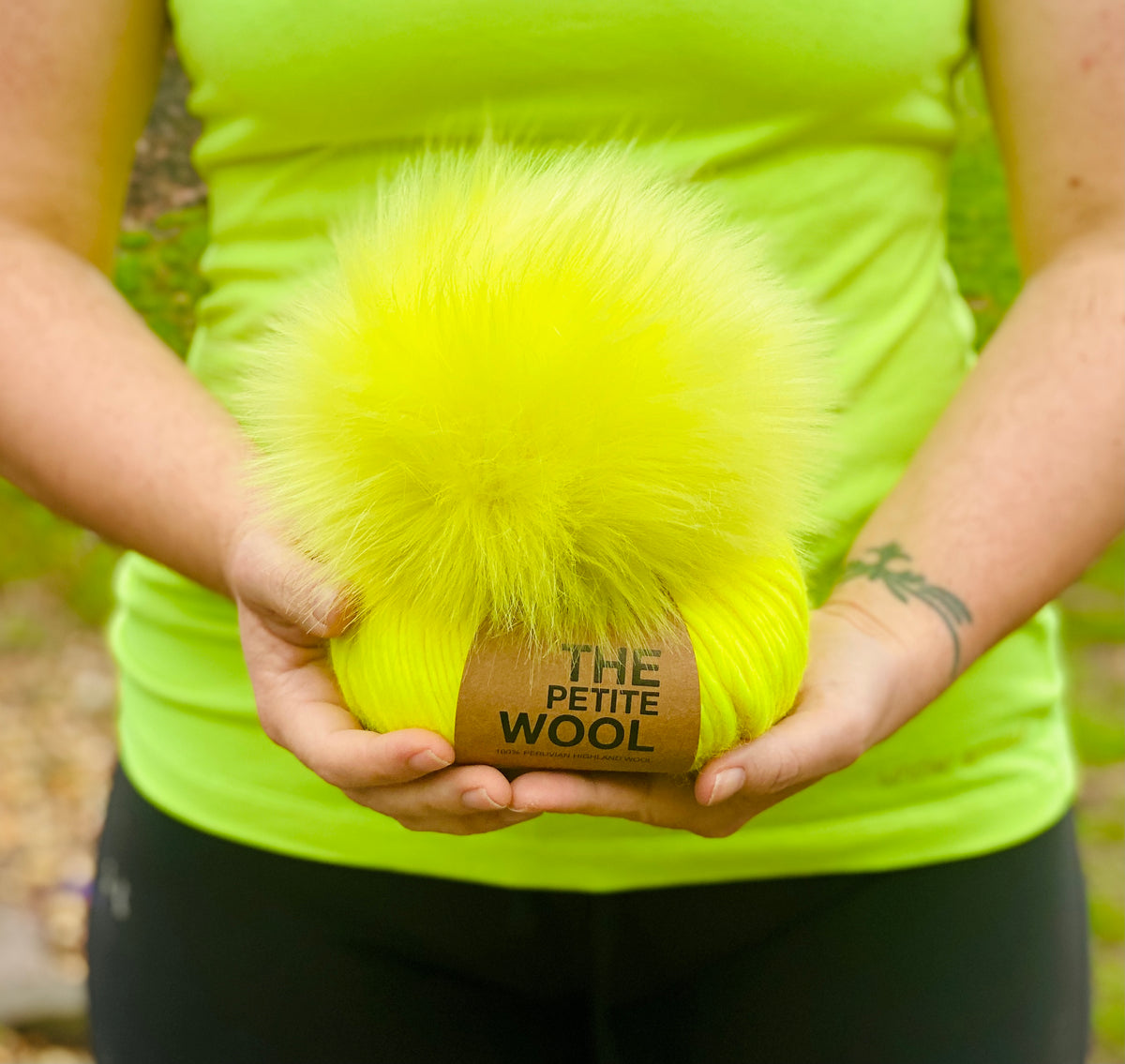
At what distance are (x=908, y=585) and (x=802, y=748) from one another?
184 millimetres

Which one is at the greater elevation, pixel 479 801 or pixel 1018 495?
pixel 1018 495

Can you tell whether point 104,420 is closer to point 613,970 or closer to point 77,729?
point 613,970

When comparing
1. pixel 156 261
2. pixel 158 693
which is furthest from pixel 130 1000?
pixel 156 261

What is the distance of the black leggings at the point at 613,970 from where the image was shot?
0.76m

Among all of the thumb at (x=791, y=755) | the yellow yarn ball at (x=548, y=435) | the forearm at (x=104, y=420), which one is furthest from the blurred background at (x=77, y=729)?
the thumb at (x=791, y=755)

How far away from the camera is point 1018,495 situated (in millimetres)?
702

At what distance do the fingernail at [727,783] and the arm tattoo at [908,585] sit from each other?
21 centimetres

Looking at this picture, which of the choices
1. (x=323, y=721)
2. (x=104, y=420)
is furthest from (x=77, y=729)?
(x=323, y=721)

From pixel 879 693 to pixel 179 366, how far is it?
50 cm

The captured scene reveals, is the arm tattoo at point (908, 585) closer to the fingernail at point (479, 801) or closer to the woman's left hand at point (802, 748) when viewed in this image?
the woman's left hand at point (802, 748)

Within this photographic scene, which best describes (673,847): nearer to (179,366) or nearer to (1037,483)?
(1037,483)

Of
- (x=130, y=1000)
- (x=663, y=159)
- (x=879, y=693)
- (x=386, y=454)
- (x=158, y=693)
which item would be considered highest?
(x=663, y=159)

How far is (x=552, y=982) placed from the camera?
764 mm

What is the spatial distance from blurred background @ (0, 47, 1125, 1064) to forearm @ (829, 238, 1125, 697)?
59 cm
